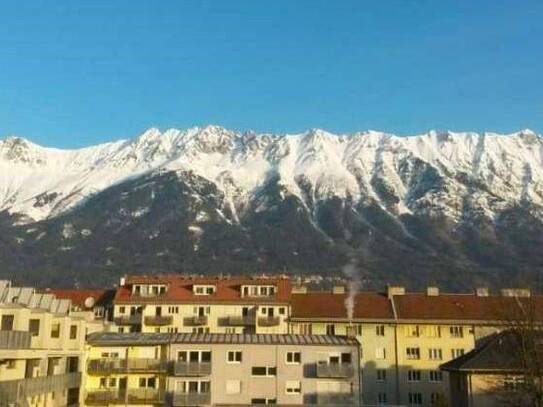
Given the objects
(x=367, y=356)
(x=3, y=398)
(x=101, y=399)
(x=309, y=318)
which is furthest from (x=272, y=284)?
(x=3, y=398)

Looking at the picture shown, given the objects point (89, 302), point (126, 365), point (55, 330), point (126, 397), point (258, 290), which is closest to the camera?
point (55, 330)

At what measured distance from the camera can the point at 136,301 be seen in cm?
8981

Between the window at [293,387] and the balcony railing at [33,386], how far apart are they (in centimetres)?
1788

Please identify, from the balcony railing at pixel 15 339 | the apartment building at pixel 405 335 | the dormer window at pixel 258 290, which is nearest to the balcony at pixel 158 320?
the dormer window at pixel 258 290

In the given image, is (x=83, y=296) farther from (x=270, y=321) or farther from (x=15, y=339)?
(x=15, y=339)

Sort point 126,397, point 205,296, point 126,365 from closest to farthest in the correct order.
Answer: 1. point 126,397
2. point 126,365
3. point 205,296

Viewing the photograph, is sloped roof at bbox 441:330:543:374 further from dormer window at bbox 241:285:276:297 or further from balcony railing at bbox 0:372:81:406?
dormer window at bbox 241:285:276:297

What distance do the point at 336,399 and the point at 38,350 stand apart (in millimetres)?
26032

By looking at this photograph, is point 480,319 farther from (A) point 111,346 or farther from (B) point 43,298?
(B) point 43,298

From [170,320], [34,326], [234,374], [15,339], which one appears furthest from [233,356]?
[170,320]

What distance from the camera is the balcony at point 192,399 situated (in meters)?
60.6

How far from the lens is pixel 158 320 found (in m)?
87.8

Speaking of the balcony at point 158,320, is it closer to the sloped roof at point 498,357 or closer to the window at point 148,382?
the window at point 148,382

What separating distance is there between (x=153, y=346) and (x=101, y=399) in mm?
6227
